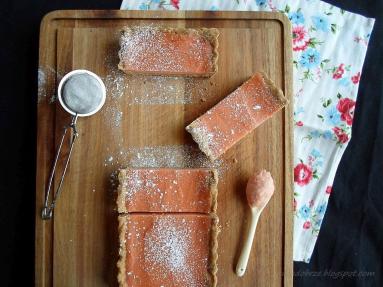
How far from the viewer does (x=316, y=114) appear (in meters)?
2.08

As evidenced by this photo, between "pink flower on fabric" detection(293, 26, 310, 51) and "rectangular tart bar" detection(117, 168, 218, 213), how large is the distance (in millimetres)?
790

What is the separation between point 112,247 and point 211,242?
44 centimetres

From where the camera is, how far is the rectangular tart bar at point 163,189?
72.0 inches

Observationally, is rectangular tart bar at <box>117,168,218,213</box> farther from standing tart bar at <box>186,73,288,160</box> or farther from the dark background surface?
the dark background surface

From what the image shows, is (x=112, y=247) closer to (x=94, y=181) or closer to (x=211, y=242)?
(x=94, y=181)

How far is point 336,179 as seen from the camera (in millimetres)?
2082

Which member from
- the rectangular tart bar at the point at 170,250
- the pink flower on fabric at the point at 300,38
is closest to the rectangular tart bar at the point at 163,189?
the rectangular tart bar at the point at 170,250

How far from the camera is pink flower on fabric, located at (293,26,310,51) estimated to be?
2.09m

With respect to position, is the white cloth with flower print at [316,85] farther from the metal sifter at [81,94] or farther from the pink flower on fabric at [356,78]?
the metal sifter at [81,94]

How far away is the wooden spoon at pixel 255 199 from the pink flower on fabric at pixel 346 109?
536 millimetres

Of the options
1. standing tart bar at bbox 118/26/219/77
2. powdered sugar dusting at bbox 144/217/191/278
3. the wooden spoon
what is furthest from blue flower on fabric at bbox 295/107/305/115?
powdered sugar dusting at bbox 144/217/191/278

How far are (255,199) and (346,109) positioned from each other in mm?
687

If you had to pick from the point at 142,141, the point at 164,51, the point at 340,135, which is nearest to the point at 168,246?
the point at 142,141

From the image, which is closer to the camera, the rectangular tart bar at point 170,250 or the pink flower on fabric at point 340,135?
the rectangular tart bar at point 170,250
